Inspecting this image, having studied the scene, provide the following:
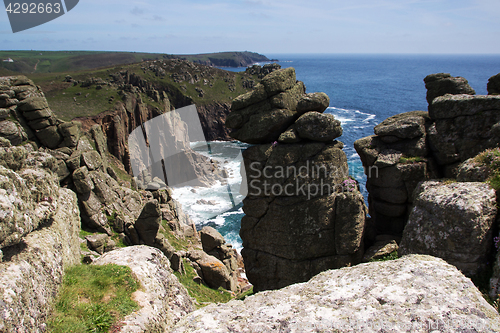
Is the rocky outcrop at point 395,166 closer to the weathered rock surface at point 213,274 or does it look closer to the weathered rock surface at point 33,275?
the weathered rock surface at point 213,274

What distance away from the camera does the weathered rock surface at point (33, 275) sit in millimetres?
7094

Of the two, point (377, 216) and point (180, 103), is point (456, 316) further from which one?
point (180, 103)

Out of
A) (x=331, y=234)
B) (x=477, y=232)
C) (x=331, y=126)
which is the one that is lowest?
(x=331, y=234)

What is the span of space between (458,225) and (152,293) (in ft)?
38.2

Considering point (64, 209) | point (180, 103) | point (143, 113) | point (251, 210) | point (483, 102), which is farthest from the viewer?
point (180, 103)

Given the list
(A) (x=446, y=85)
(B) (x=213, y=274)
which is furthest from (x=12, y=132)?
(A) (x=446, y=85)

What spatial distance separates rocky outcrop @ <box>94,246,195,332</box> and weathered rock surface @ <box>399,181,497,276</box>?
10244 millimetres

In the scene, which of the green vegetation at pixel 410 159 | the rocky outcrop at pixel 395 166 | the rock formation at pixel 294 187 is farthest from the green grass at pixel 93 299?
the green vegetation at pixel 410 159

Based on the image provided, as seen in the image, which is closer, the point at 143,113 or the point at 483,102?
the point at 483,102

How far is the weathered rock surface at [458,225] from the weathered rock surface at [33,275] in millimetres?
13854

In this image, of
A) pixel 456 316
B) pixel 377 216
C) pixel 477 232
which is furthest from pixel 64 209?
pixel 377 216

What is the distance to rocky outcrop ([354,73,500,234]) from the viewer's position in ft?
69.4

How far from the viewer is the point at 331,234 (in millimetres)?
23094

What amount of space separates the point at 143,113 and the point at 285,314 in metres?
95.2
